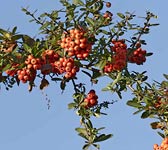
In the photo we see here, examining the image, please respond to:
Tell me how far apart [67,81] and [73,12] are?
2.84 feet

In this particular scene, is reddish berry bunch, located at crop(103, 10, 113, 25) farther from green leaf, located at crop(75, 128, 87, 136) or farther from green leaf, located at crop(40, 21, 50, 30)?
green leaf, located at crop(75, 128, 87, 136)

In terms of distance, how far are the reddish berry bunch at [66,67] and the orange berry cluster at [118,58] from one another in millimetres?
427

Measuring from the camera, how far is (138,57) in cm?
589

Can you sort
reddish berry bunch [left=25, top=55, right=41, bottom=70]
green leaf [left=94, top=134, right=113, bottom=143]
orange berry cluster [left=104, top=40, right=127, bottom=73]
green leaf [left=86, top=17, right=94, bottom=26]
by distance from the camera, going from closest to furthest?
reddish berry bunch [left=25, top=55, right=41, bottom=70] < green leaf [left=94, top=134, right=113, bottom=143] < orange berry cluster [left=104, top=40, right=127, bottom=73] < green leaf [left=86, top=17, right=94, bottom=26]

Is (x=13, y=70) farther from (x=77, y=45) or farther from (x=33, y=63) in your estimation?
(x=77, y=45)

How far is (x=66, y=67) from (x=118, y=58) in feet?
2.09

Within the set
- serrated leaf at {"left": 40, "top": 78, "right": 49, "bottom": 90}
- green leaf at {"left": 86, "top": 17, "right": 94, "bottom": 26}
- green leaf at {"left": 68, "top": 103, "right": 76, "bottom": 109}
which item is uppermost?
green leaf at {"left": 86, "top": 17, "right": 94, "bottom": 26}

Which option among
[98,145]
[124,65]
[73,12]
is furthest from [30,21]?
[98,145]

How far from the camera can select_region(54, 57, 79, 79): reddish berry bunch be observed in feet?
17.3

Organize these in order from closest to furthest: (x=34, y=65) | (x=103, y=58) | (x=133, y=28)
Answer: (x=34, y=65) → (x=103, y=58) → (x=133, y=28)

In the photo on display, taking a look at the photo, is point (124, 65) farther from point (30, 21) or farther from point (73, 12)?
point (30, 21)

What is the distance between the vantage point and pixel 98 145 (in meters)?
5.36

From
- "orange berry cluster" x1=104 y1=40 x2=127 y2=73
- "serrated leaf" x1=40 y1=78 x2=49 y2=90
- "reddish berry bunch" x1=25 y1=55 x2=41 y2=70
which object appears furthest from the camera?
"serrated leaf" x1=40 y1=78 x2=49 y2=90

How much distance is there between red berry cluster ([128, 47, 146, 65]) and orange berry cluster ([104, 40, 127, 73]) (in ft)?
0.46
